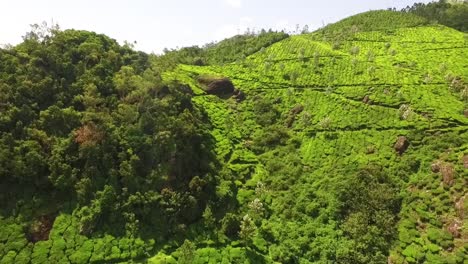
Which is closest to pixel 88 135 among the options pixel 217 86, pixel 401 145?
pixel 217 86

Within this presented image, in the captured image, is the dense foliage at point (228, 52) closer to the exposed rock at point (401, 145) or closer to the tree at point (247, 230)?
the exposed rock at point (401, 145)

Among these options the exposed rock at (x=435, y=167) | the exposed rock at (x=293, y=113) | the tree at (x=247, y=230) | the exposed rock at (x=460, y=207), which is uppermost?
the exposed rock at (x=293, y=113)

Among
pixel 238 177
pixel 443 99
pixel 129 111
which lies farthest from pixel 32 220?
pixel 443 99

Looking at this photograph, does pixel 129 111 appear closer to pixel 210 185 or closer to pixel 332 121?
pixel 210 185

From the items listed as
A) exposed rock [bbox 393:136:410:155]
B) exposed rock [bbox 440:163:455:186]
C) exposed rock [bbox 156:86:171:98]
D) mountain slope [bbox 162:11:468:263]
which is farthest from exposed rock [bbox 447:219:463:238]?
exposed rock [bbox 156:86:171:98]

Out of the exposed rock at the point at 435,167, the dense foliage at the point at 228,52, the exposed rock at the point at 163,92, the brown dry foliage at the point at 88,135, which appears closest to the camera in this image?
the brown dry foliage at the point at 88,135

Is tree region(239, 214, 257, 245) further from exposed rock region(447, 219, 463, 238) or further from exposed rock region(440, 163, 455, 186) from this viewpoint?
exposed rock region(440, 163, 455, 186)

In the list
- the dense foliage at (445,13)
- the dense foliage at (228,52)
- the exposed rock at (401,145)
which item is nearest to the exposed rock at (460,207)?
the exposed rock at (401,145)
